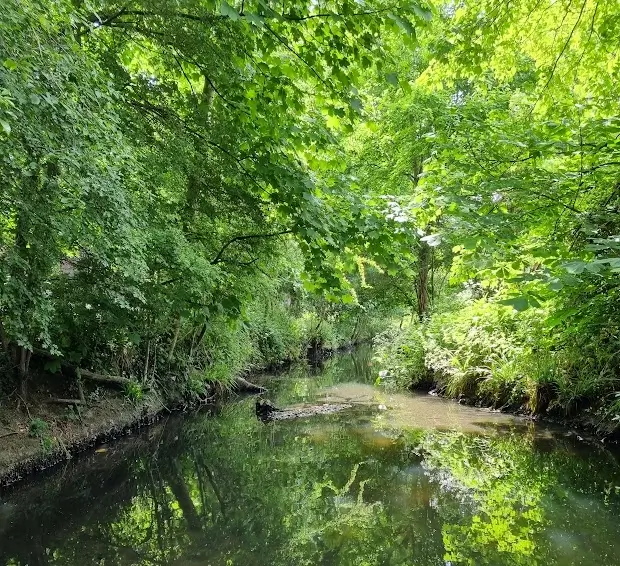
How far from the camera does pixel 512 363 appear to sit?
8961 millimetres

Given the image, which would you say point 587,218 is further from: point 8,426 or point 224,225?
point 8,426

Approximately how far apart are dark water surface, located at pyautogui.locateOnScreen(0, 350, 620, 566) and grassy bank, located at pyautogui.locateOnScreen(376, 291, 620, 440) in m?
0.63

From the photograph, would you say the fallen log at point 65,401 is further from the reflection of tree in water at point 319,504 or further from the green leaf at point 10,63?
the green leaf at point 10,63

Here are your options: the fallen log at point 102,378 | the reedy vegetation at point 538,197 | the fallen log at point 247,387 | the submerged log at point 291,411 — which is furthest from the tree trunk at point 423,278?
the fallen log at point 102,378

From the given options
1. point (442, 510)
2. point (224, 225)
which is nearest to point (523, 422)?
point (442, 510)

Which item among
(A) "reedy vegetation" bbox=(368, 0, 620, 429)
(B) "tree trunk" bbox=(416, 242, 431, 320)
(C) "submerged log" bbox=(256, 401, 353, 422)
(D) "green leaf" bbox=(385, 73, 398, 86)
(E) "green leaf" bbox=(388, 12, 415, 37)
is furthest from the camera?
(B) "tree trunk" bbox=(416, 242, 431, 320)

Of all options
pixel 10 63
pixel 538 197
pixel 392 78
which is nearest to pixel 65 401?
pixel 10 63

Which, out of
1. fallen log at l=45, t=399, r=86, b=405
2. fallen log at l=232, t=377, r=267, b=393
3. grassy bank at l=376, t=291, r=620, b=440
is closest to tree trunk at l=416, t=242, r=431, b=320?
grassy bank at l=376, t=291, r=620, b=440

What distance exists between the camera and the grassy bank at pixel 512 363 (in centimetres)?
725

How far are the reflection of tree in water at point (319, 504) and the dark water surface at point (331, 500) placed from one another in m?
0.02

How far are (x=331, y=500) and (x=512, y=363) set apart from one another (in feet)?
16.7

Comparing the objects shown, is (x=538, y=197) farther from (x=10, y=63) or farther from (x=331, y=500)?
(x=10, y=63)

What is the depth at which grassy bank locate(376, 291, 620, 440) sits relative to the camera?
7.25 meters

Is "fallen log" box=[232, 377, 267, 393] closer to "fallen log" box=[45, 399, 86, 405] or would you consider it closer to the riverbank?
the riverbank
